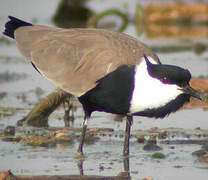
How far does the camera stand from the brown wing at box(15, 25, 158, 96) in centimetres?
649

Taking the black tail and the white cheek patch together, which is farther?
the black tail

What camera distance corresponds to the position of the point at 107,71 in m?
6.39

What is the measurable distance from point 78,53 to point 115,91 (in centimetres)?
84

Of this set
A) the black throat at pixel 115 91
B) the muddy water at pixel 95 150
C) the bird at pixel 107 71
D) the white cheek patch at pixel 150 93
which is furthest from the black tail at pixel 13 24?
the white cheek patch at pixel 150 93

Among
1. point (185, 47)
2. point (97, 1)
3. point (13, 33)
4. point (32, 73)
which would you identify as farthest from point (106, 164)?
point (97, 1)

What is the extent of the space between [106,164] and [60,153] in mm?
624

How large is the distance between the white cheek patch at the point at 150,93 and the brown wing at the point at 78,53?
327 mm

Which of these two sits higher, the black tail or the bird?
the black tail

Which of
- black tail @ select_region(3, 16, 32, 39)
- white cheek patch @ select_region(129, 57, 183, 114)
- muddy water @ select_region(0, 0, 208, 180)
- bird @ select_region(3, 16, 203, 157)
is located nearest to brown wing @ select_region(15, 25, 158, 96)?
bird @ select_region(3, 16, 203, 157)

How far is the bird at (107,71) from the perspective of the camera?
19.9 ft

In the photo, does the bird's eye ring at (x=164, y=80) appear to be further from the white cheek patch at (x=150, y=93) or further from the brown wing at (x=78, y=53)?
the brown wing at (x=78, y=53)

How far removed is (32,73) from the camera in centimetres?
1177

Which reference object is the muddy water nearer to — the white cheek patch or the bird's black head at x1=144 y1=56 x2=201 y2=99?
the white cheek patch

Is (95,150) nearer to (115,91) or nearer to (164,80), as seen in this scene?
(115,91)
